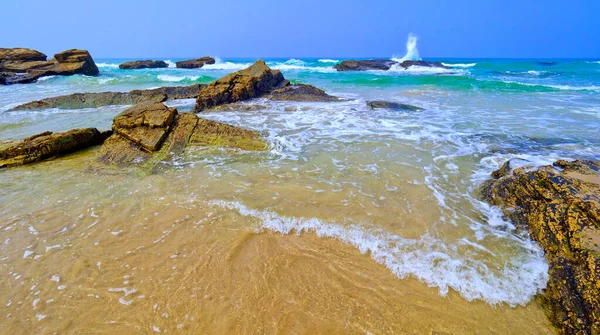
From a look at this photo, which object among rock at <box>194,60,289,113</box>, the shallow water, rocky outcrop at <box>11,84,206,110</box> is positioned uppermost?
rock at <box>194,60,289,113</box>

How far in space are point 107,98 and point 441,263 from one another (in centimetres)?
1480

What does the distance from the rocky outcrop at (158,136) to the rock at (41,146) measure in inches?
24.1

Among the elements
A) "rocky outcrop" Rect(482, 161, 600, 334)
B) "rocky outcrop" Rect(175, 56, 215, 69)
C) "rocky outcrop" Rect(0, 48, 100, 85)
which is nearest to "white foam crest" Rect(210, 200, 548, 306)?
"rocky outcrop" Rect(482, 161, 600, 334)

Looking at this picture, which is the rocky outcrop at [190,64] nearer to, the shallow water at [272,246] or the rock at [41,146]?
the rock at [41,146]

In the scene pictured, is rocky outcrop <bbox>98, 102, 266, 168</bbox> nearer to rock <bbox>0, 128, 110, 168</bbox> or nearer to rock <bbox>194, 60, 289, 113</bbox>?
rock <bbox>0, 128, 110, 168</bbox>

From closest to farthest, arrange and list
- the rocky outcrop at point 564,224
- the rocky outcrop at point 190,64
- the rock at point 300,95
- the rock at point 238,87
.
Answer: the rocky outcrop at point 564,224 → the rock at point 238,87 → the rock at point 300,95 → the rocky outcrop at point 190,64

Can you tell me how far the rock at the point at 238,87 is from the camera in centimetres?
1161

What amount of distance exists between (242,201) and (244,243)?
0.97 m

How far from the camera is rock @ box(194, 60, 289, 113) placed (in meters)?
11.6

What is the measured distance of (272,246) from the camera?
3.15 metres

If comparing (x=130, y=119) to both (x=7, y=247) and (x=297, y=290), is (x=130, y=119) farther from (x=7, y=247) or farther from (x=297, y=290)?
(x=297, y=290)

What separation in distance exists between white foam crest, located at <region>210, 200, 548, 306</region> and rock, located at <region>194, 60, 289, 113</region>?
928 centimetres

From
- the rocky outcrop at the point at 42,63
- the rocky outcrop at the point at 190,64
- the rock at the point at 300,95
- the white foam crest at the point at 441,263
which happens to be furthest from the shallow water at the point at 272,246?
the rocky outcrop at the point at 190,64

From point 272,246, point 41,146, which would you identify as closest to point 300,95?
point 41,146
